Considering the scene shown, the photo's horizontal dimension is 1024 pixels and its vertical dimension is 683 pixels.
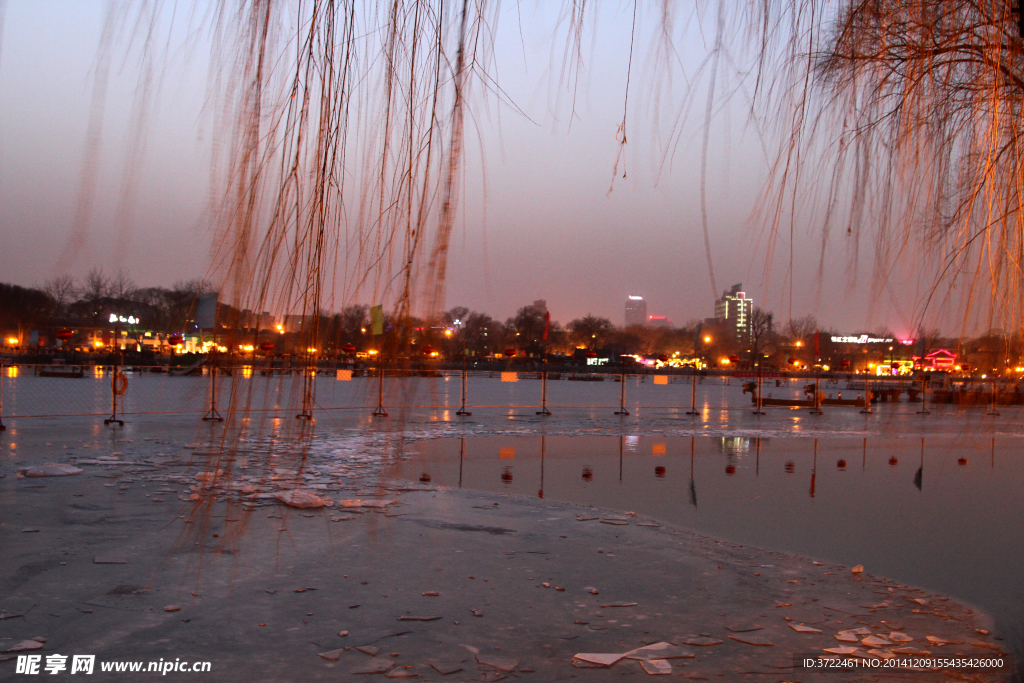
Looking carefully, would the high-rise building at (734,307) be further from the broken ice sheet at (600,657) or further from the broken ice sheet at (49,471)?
the broken ice sheet at (49,471)

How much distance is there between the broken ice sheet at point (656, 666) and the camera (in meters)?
3.17

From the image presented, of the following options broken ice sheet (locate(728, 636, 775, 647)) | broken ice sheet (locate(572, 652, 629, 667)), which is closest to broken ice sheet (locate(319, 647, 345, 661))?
broken ice sheet (locate(572, 652, 629, 667))

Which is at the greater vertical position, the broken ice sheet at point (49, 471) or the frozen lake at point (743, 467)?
the frozen lake at point (743, 467)

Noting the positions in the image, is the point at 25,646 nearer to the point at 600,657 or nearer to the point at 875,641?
the point at 600,657

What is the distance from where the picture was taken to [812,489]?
25.9 ft

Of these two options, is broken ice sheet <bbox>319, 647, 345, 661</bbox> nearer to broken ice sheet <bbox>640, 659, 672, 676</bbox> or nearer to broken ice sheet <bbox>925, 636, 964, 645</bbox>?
broken ice sheet <bbox>640, 659, 672, 676</bbox>

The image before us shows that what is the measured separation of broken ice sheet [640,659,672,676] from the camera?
3166 millimetres

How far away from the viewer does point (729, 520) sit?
629 cm

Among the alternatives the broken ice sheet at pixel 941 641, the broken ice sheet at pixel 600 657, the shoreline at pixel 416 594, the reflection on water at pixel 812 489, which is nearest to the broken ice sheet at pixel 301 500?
the shoreline at pixel 416 594

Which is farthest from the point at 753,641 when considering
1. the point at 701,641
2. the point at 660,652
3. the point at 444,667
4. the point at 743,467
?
the point at 743,467

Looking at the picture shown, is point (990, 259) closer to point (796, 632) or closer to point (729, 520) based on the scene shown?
point (796, 632)

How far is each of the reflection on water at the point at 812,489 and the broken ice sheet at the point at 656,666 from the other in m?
2.27

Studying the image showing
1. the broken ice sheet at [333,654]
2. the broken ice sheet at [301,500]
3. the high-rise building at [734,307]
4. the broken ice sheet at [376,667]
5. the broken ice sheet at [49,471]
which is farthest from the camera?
the broken ice sheet at [49,471]

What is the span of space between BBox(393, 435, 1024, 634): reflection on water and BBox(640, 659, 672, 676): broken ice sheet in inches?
89.4
